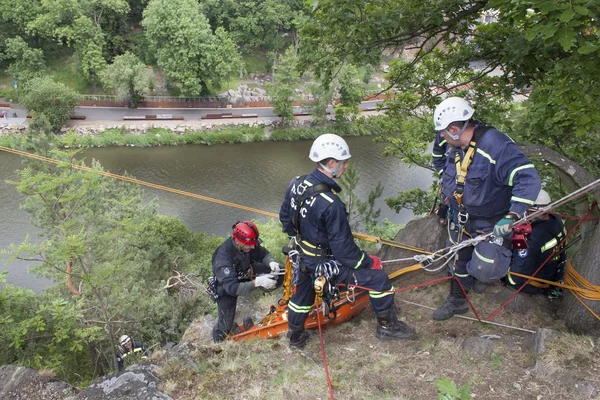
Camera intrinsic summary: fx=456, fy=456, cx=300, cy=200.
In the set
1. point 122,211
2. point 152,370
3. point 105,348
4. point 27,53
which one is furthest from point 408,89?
point 27,53

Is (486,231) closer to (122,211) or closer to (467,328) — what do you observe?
(467,328)

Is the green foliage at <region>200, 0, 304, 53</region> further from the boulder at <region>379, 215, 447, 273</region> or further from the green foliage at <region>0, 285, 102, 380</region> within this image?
the boulder at <region>379, 215, 447, 273</region>

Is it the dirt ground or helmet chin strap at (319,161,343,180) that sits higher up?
helmet chin strap at (319,161,343,180)

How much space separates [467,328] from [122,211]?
11.7m

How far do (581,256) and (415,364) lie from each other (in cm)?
184

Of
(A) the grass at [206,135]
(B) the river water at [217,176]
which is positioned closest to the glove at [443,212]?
(B) the river water at [217,176]

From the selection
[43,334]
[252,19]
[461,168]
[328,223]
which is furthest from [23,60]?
[461,168]

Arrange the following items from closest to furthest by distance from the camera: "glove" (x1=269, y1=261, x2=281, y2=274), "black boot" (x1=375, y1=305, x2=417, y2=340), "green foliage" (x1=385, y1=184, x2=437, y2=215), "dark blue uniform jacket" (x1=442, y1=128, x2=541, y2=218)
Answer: "dark blue uniform jacket" (x1=442, y1=128, x2=541, y2=218), "black boot" (x1=375, y1=305, x2=417, y2=340), "glove" (x1=269, y1=261, x2=281, y2=274), "green foliage" (x1=385, y1=184, x2=437, y2=215)

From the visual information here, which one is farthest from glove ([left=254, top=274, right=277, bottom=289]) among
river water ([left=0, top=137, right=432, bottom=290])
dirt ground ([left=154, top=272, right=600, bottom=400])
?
river water ([left=0, top=137, right=432, bottom=290])

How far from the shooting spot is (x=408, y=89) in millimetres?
8570

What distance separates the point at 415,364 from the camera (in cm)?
408

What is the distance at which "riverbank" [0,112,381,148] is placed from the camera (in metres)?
29.3

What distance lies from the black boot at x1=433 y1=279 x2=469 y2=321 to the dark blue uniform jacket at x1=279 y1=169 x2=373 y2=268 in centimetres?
117

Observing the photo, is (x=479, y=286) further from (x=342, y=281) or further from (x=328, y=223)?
(x=328, y=223)
